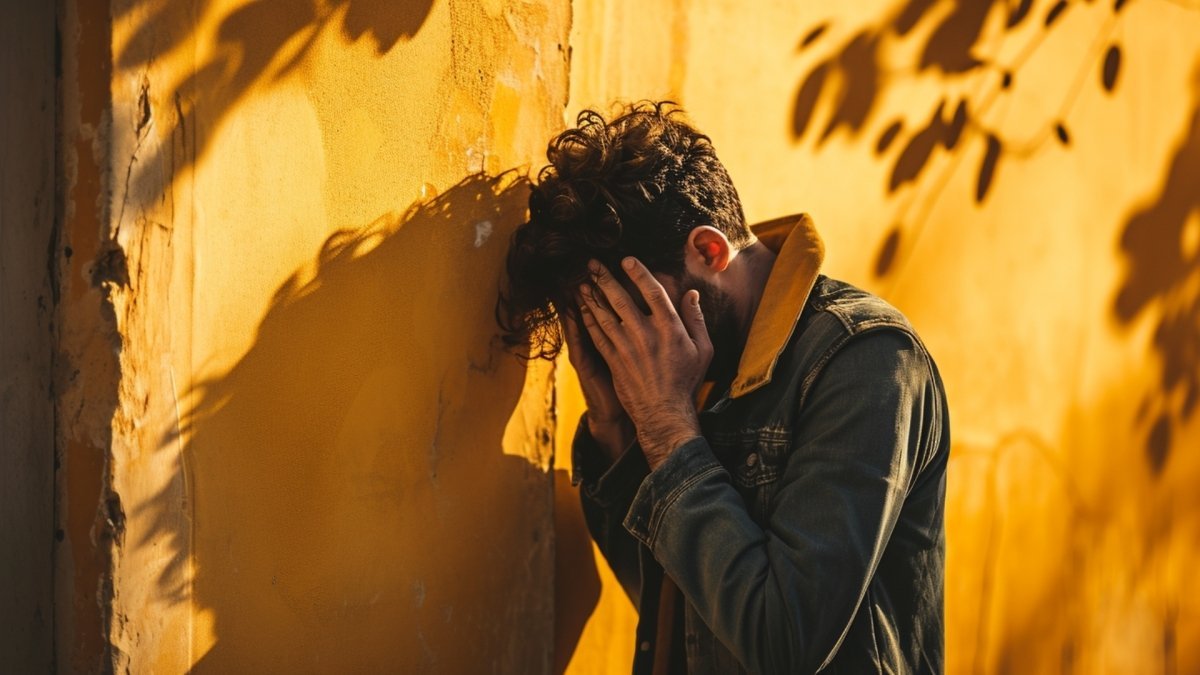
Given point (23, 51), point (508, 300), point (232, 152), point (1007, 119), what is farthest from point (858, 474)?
point (1007, 119)

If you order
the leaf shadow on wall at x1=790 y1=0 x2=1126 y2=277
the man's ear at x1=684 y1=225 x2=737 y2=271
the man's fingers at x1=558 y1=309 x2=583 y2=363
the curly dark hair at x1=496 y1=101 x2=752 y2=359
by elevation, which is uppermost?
the leaf shadow on wall at x1=790 y1=0 x2=1126 y2=277

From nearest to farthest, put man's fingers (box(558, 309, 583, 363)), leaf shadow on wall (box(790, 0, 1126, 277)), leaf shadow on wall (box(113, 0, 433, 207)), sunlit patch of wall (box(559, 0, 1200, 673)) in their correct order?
1. leaf shadow on wall (box(113, 0, 433, 207))
2. man's fingers (box(558, 309, 583, 363))
3. sunlit patch of wall (box(559, 0, 1200, 673))
4. leaf shadow on wall (box(790, 0, 1126, 277))

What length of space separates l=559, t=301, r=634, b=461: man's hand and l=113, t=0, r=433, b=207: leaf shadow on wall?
2.22 feet

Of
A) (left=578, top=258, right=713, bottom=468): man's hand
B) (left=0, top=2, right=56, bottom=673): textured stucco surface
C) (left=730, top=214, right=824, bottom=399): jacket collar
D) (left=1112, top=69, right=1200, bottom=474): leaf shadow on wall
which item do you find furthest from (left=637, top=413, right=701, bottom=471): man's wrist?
(left=1112, top=69, right=1200, bottom=474): leaf shadow on wall

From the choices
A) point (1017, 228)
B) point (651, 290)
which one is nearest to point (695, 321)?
point (651, 290)

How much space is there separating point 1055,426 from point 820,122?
4.61ft

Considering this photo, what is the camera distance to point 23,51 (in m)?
1.77

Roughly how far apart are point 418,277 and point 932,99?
5.70 ft

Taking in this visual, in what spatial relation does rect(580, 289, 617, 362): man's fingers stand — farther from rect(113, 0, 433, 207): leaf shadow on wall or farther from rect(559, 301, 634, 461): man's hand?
rect(113, 0, 433, 207): leaf shadow on wall

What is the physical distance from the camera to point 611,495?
216 cm

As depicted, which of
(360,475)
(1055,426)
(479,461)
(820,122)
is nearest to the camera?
(360,475)

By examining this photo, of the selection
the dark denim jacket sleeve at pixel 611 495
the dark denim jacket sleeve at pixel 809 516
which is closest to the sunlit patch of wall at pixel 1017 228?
the dark denim jacket sleeve at pixel 611 495

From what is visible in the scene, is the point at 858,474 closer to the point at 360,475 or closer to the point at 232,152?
the point at 360,475

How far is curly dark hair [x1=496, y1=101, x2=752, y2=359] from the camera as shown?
77.3 inches
